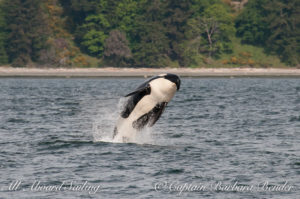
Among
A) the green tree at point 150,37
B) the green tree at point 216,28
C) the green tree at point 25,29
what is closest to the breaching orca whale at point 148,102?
the green tree at point 150,37

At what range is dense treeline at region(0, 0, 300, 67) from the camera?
130 m

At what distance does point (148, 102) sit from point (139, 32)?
356 feet

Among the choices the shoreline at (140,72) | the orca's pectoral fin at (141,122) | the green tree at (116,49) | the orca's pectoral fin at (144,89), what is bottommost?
the shoreline at (140,72)

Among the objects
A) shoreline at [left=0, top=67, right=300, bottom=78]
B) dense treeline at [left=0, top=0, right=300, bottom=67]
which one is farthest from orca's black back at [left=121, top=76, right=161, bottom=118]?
dense treeline at [left=0, top=0, right=300, bottom=67]

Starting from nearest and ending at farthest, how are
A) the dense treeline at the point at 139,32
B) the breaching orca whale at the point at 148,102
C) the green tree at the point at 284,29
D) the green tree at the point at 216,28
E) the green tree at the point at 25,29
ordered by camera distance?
the breaching orca whale at the point at 148,102
the dense treeline at the point at 139,32
the green tree at the point at 25,29
the green tree at the point at 216,28
the green tree at the point at 284,29

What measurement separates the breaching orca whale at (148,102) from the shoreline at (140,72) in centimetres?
9795

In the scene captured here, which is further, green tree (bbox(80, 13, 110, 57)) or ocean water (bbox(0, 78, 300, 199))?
green tree (bbox(80, 13, 110, 57))

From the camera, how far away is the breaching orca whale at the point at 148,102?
922 inches

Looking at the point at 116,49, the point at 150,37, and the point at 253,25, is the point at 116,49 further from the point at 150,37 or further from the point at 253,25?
the point at 253,25

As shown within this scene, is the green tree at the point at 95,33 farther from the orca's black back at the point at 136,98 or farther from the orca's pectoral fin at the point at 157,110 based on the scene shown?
the orca's pectoral fin at the point at 157,110

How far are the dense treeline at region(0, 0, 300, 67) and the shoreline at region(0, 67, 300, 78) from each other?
2.04m

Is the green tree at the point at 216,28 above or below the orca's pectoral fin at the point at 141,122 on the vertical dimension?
below

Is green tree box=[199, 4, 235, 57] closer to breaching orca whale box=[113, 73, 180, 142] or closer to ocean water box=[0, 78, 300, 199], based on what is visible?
ocean water box=[0, 78, 300, 199]

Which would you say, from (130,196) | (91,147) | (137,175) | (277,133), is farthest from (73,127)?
(130,196)
